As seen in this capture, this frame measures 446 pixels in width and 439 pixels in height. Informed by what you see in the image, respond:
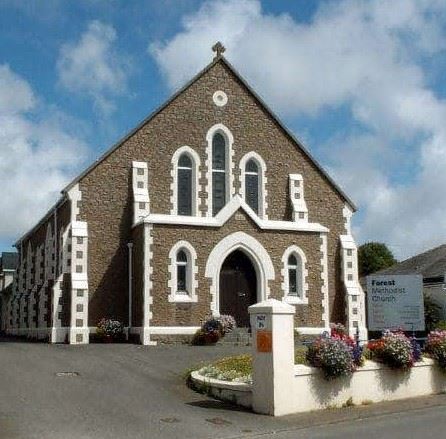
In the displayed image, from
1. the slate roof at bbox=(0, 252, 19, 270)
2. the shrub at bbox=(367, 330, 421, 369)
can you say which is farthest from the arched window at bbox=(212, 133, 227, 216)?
the slate roof at bbox=(0, 252, 19, 270)

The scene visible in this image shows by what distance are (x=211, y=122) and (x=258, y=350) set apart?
56.0ft

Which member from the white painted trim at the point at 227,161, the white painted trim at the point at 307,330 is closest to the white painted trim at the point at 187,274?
the white painted trim at the point at 227,161

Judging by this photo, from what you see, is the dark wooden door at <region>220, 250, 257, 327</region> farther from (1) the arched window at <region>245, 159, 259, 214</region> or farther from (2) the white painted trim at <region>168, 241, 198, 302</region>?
(1) the arched window at <region>245, 159, 259, 214</region>

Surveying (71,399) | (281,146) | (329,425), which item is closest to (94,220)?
(281,146)

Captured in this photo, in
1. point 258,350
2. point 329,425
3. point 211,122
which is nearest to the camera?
point 329,425

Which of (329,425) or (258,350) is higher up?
(258,350)

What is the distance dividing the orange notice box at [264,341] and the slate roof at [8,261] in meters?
51.4

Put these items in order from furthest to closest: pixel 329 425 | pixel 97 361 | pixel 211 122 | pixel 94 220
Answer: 1. pixel 211 122
2. pixel 94 220
3. pixel 97 361
4. pixel 329 425

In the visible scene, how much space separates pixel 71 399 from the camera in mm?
14273

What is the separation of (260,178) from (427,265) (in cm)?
1489

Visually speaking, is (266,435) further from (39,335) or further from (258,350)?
(39,335)

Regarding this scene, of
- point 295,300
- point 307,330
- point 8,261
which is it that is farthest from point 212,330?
point 8,261

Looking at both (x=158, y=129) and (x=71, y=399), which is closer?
(x=71, y=399)

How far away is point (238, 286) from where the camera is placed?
27.9 meters
